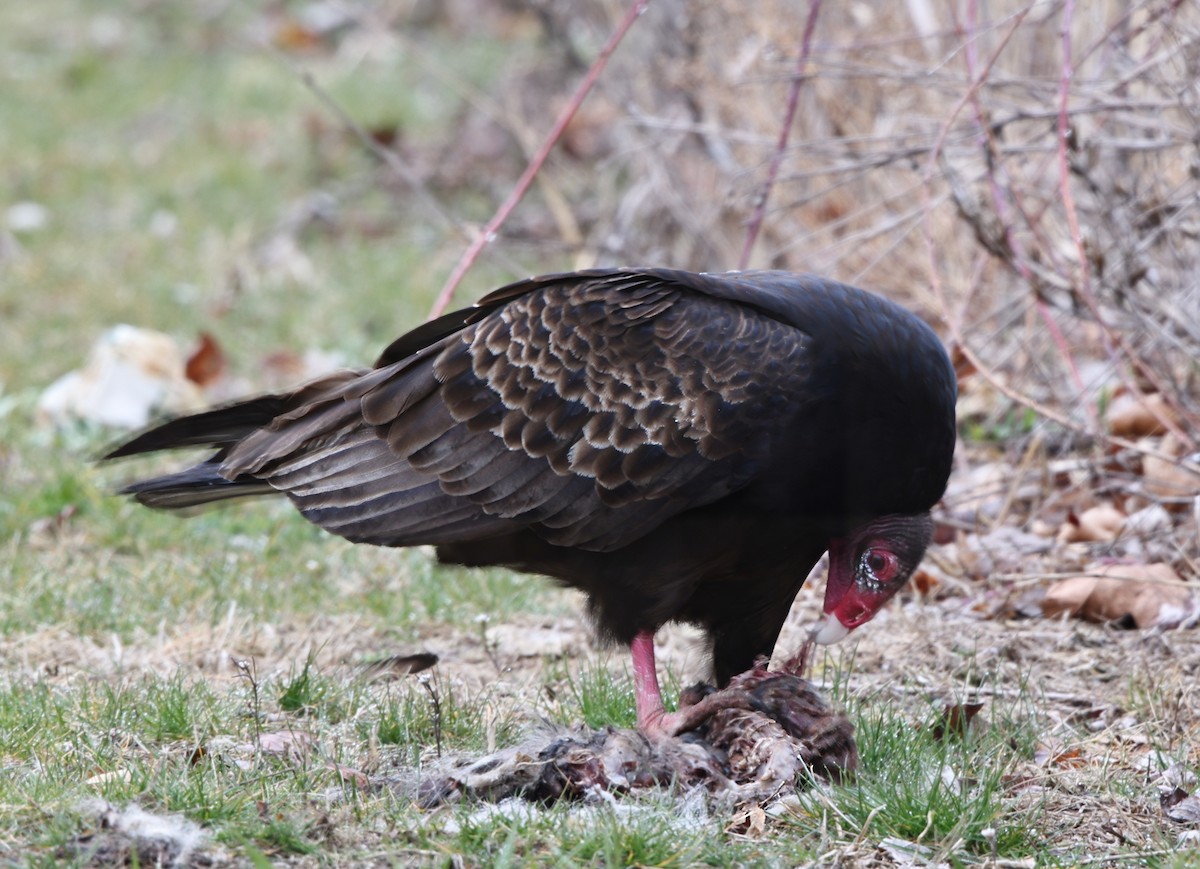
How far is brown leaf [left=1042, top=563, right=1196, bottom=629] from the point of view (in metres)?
4.23

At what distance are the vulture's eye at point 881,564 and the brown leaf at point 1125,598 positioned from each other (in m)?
1.03

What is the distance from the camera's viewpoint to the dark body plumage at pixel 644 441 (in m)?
3.24

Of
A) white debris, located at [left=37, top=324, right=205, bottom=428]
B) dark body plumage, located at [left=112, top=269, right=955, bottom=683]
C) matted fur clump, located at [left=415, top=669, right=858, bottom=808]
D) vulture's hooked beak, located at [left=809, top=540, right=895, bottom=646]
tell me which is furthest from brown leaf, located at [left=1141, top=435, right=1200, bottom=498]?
white debris, located at [left=37, top=324, right=205, bottom=428]

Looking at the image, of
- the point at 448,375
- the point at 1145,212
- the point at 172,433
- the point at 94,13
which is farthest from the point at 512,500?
the point at 94,13

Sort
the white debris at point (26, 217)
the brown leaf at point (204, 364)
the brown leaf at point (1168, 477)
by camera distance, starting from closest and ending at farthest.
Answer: the brown leaf at point (1168, 477)
the brown leaf at point (204, 364)
the white debris at point (26, 217)

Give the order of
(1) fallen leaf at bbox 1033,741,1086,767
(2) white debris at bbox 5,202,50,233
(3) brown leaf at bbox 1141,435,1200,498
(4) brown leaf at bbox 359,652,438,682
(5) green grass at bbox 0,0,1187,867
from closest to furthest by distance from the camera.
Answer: (5) green grass at bbox 0,0,1187,867 → (1) fallen leaf at bbox 1033,741,1086,767 → (4) brown leaf at bbox 359,652,438,682 → (3) brown leaf at bbox 1141,435,1200,498 → (2) white debris at bbox 5,202,50,233

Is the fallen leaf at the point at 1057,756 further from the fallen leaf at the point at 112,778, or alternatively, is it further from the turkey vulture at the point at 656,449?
the fallen leaf at the point at 112,778

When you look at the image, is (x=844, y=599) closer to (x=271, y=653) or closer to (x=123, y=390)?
(x=271, y=653)

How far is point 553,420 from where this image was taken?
11.3ft

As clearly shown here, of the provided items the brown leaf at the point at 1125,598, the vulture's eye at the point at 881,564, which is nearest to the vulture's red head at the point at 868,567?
the vulture's eye at the point at 881,564

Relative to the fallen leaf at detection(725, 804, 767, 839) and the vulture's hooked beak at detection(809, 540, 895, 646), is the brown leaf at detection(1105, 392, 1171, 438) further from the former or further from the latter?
the fallen leaf at detection(725, 804, 767, 839)

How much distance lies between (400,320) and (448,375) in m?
4.03

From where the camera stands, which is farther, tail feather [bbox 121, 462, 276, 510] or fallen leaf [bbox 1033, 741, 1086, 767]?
tail feather [bbox 121, 462, 276, 510]

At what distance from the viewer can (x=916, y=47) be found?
602cm
